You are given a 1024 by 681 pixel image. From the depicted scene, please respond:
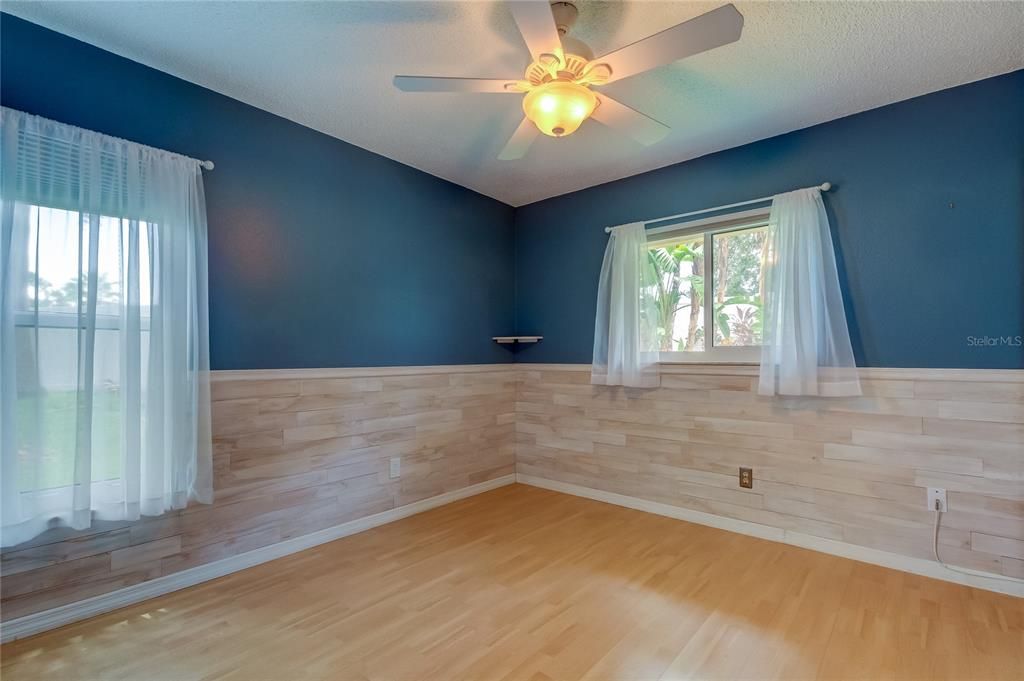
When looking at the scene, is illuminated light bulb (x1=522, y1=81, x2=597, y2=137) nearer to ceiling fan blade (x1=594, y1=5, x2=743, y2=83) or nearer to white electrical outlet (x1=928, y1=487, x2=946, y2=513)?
ceiling fan blade (x1=594, y1=5, x2=743, y2=83)

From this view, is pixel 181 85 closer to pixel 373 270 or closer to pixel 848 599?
pixel 373 270

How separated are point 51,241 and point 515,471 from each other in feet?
10.2

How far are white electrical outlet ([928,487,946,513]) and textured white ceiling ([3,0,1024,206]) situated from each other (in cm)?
192

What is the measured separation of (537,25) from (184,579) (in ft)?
8.72

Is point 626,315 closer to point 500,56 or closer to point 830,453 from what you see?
point 830,453

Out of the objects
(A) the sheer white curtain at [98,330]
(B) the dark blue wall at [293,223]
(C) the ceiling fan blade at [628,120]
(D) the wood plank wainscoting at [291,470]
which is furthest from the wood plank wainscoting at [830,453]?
(A) the sheer white curtain at [98,330]

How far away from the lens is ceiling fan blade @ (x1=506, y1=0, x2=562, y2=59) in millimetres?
1278

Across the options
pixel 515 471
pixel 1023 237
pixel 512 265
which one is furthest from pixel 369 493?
pixel 1023 237

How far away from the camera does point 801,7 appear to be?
5.47ft

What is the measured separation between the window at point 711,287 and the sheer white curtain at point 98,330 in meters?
2.67

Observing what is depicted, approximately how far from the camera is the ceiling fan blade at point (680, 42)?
1303mm

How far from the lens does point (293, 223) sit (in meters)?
2.52

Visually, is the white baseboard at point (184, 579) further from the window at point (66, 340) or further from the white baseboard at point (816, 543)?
the white baseboard at point (816, 543)

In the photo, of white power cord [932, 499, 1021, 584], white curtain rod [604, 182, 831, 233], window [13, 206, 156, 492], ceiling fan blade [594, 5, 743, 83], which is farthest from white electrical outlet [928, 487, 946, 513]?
window [13, 206, 156, 492]
